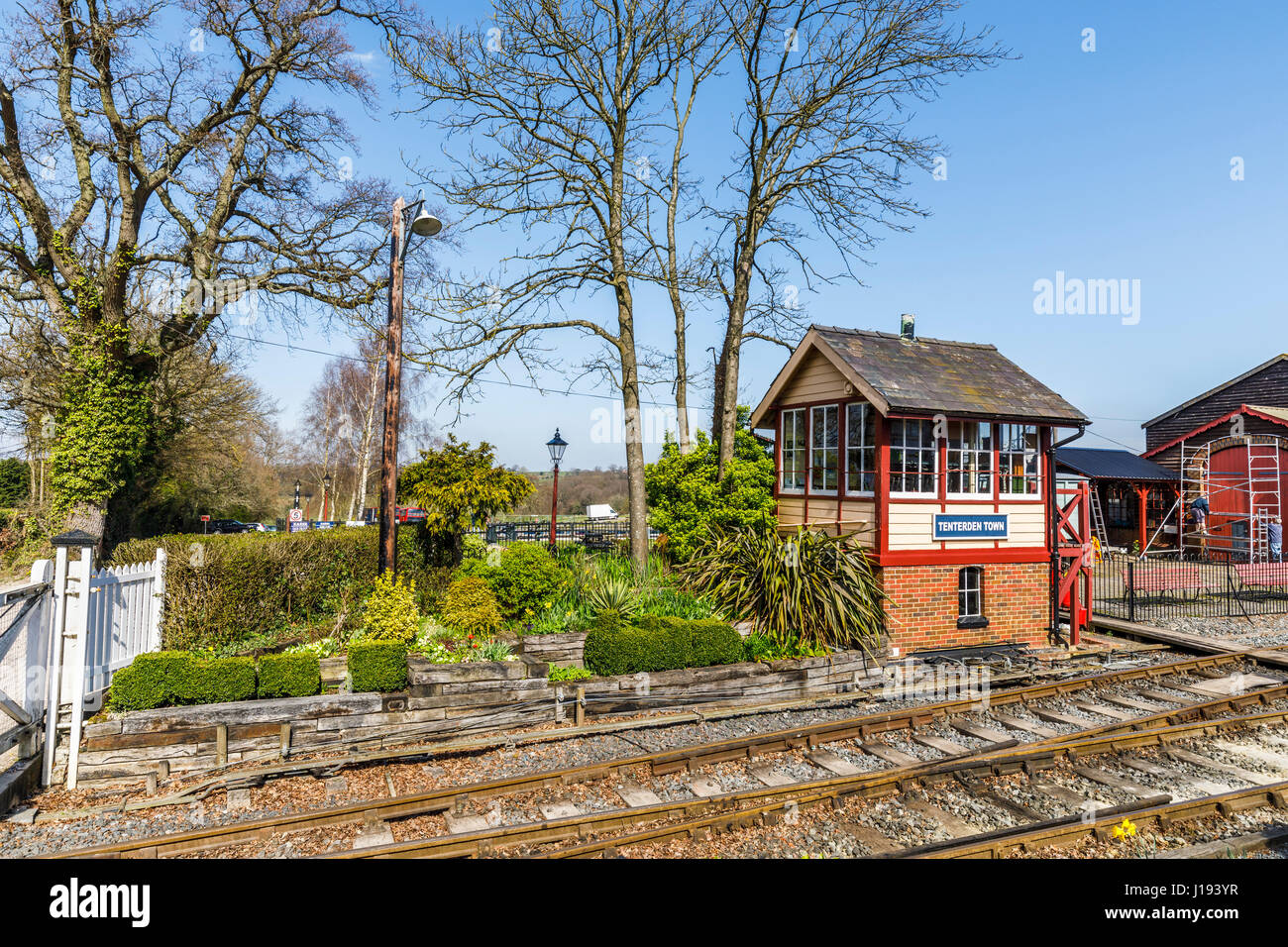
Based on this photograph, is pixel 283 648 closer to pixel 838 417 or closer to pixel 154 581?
pixel 154 581

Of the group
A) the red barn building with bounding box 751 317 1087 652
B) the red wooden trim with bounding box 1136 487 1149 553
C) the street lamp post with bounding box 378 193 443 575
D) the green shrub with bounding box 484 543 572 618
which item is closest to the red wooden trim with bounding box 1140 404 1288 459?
the red wooden trim with bounding box 1136 487 1149 553

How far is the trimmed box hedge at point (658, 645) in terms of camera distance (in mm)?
9430

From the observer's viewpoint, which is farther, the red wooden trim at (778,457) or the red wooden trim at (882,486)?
the red wooden trim at (778,457)

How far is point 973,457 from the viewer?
1322cm

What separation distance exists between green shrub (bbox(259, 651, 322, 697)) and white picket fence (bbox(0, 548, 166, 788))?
167cm

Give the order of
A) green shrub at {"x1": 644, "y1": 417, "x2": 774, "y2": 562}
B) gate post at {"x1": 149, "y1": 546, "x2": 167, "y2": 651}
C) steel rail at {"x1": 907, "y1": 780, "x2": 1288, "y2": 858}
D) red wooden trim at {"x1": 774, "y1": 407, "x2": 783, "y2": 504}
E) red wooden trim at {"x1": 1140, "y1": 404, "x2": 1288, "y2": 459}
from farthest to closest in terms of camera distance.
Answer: red wooden trim at {"x1": 1140, "y1": 404, "x2": 1288, "y2": 459} < red wooden trim at {"x1": 774, "y1": 407, "x2": 783, "y2": 504} < green shrub at {"x1": 644, "y1": 417, "x2": 774, "y2": 562} < gate post at {"x1": 149, "y1": 546, "x2": 167, "y2": 651} < steel rail at {"x1": 907, "y1": 780, "x2": 1288, "y2": 858}

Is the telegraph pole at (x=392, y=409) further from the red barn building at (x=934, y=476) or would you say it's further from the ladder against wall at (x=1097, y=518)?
the ladder against wall at (x=1097, y=518)

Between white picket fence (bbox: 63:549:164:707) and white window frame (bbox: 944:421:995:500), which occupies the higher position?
white window frame (bbox: 944:421:995:500)

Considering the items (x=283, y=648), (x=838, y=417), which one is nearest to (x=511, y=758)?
(x=283, y=648)

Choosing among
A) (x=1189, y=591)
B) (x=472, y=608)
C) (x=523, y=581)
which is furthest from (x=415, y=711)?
(x=1189, y=591)

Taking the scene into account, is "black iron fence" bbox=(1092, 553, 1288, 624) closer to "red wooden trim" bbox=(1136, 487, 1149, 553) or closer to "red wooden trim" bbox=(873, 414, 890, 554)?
"red wooden trim" bbox=(1136, 487, 1149, 553)

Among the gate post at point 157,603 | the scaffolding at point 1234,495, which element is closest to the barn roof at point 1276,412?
the scaffolding at point 1234,495

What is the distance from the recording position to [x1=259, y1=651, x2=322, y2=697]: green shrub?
25.9 feet

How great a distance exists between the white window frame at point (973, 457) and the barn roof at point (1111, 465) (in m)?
14.2
